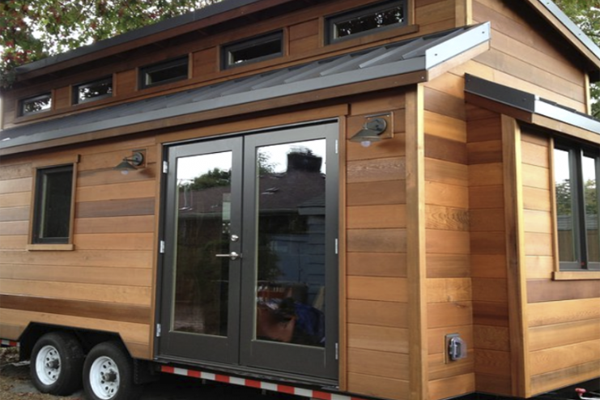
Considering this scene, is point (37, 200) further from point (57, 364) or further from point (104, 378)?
point (104, 378)

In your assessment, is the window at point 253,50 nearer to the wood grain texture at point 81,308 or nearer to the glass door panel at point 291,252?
the glass door panel at point 291,252

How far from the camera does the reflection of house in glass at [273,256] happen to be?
479 centimetres

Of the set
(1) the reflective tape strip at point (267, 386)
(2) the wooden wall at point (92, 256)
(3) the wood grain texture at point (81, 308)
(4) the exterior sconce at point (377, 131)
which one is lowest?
(1) the reflective tape strip at point (267, 386)

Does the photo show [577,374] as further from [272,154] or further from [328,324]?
[272,154]

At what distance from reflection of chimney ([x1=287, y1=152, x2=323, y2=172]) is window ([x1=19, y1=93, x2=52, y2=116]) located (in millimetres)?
5432

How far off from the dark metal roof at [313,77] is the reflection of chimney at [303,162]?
1.67 feet

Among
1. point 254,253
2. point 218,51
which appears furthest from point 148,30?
point 254,253

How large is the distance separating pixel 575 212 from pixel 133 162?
4239 mm

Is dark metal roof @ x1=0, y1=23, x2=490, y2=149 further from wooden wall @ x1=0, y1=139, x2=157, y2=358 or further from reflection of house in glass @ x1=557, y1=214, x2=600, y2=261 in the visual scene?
reflection of house in glass @ x1=557, y1=214, x2=600, y2=261

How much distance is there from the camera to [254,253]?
515cm

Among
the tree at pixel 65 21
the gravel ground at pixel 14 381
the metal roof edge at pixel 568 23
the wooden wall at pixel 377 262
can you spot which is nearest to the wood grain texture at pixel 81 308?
the gravel ground at pixel 14 381

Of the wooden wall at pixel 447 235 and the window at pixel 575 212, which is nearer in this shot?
the wooden wall at pixel 447 235

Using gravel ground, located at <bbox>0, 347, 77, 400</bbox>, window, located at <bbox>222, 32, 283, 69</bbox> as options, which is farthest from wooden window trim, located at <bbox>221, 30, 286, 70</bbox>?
gravel ground, located at <bbox>0, 347, 77, 400</bbox>

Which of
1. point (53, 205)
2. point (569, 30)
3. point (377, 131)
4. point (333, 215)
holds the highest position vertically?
point (569, 30)
